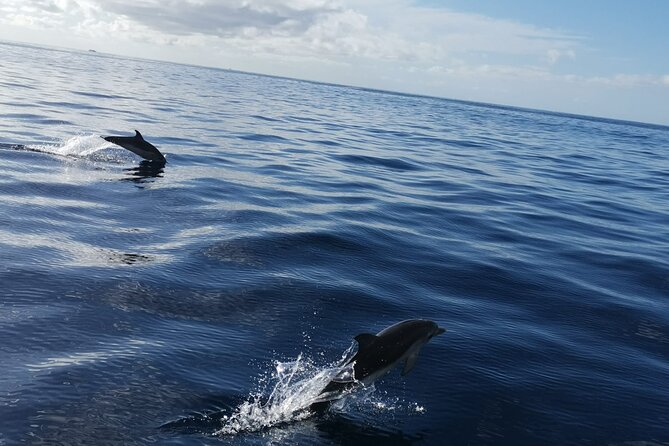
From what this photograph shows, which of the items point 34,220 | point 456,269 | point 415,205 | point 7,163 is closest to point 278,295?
point 456,269

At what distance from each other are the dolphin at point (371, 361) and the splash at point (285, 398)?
0.02 meters

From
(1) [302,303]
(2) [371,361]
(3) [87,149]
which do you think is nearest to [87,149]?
(3) [87,149]

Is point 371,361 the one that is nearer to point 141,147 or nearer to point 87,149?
point 141,147

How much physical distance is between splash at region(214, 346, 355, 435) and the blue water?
6cm

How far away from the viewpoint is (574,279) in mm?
11320

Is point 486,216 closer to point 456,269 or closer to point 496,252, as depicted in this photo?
point 496,252

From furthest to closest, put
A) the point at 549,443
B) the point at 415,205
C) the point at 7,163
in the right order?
the point at 415,205
the point at 7,163
the point at 549,443

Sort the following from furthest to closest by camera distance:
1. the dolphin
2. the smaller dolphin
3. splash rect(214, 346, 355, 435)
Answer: the smaller dolphin < the dolphin < splash rect(214, 346, 355, 435)

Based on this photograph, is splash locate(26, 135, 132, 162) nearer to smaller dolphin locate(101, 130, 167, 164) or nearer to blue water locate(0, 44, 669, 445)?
blue water locate(0, 44, 669, 445)

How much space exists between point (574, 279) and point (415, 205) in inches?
247

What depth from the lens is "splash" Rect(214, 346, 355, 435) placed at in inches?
218

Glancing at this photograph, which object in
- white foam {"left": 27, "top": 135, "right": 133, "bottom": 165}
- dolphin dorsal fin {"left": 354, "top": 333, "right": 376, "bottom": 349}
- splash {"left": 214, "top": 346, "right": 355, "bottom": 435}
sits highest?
dolphin dorsal fin {"left": 354, "top": 333, "right": 376, "bottom": 349}

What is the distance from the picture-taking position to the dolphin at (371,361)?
19.3ft

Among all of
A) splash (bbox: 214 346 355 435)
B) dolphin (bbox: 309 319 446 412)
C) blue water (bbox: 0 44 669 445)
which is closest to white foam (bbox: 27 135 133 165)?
blue water (bbox: 0 44 669 445)
